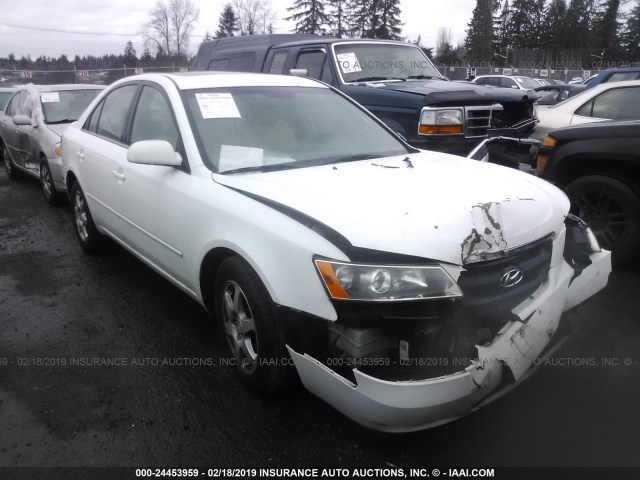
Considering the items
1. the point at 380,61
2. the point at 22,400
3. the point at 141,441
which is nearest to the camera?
the point at 141,441

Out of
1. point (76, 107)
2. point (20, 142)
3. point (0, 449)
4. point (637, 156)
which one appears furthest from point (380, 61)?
point (0, 449)

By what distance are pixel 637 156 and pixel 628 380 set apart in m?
2.07

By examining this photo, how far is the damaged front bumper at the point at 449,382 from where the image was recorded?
1.91 m

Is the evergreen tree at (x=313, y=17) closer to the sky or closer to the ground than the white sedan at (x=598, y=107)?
closer to the sky

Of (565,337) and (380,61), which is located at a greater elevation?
(380,61)

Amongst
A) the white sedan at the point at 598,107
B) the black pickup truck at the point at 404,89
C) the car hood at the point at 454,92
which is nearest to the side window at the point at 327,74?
the black pickup truck at the point at 404,89

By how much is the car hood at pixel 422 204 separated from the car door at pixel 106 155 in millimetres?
1484

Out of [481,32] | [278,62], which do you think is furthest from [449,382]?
[481,32]

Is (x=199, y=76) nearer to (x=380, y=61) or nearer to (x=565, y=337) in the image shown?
(x=565, y=337)

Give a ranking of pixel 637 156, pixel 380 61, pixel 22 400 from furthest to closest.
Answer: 1. pixel 380 61
2. pixel 637 156
3. pixel 22 400

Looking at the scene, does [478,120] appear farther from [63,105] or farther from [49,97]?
[49,97]

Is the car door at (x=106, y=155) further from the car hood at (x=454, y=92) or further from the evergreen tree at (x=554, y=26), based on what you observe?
the evergreen tree at (x=554, y=26)

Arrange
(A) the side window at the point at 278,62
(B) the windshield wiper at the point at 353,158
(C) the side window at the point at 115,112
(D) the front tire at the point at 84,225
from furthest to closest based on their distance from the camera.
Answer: (A) the side window at the point at 278,62, (D) the front tire at the point at 84,225, (C) the side window at the point at 115,112, (B) the windshield wiper at the point at 353,158

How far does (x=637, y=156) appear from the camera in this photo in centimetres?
399
